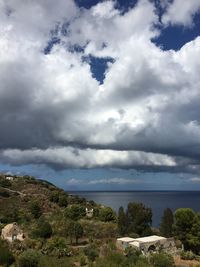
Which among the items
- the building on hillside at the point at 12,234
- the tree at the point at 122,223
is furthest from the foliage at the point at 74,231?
the tree at the point at 122,223

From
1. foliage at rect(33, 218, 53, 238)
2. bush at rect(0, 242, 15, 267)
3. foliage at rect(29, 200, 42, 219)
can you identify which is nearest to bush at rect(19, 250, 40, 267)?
bush at rect(0, 242, 15, 267)

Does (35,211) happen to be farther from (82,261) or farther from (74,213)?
(82,261)

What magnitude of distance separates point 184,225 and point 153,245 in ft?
25.3

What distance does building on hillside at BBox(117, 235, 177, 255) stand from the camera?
57.8 m

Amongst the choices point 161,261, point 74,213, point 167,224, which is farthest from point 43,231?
point 161,261

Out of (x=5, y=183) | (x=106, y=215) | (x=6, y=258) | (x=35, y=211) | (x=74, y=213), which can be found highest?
(x=5, y=183)

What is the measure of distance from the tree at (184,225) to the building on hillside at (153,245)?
2468 millimetres

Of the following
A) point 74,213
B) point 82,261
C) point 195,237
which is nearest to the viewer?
point 82,261

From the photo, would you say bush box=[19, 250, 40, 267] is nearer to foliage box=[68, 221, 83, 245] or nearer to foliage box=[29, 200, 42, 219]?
foliage box=[68, 221, 83, 245]

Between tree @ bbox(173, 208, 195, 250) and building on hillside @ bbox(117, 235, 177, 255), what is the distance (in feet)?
8.10

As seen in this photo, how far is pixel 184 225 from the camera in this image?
63.7 metres

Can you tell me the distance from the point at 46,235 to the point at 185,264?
2515 centimetres

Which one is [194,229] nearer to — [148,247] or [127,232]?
[148,247]

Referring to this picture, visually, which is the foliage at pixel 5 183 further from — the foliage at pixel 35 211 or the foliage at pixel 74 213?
the foliage at pixel 74 213
